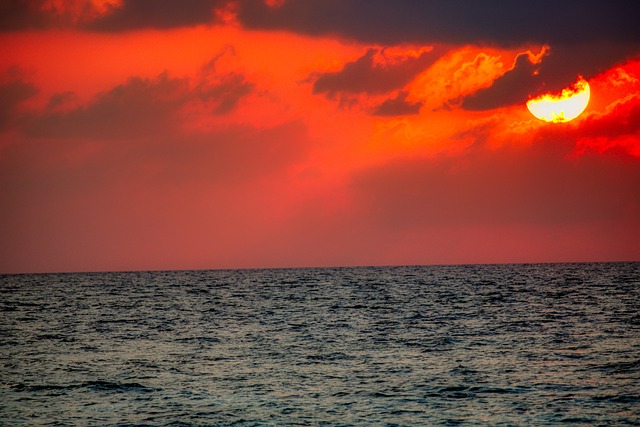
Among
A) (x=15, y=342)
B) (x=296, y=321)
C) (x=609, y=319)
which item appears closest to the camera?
(x=15, y=342)

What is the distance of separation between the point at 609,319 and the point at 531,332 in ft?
35.4

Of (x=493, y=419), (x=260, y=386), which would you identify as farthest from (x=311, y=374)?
(x=493, y=419)

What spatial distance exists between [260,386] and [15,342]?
944 inches

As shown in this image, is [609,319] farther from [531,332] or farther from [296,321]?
[296,321]

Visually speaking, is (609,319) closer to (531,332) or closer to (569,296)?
(531,332)

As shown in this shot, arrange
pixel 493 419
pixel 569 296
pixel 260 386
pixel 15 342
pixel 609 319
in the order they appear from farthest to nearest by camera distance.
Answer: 1. pixel 569 296
2. pixel 609 319
3. pixel 15 342
4. pixel 260 386
5. pixel 493 419

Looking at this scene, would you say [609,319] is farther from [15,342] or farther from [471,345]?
[15,342]

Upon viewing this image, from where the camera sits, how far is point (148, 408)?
1079 inches

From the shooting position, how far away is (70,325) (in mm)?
59500

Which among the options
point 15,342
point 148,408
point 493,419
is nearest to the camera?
point 493,419

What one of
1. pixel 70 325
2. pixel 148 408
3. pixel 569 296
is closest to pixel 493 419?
pixel 148 408

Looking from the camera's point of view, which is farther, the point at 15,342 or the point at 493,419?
the point at 15,342

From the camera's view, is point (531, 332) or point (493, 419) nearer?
point (493, 419)

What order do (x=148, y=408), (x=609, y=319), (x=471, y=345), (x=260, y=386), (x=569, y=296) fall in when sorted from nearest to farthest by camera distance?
(x=148, y=408) < (x=260, y=386) < (x=471, y=345) < (x=609, y=319) < (x=569, y=296)
